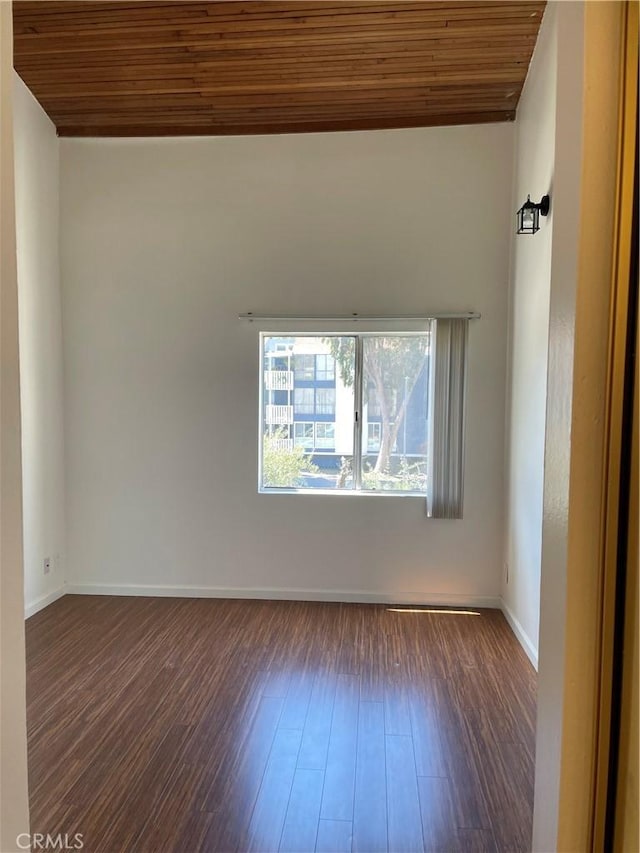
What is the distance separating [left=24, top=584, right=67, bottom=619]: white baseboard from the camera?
3441 millimetres

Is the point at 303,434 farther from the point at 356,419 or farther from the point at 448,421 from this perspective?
the point at 448,421

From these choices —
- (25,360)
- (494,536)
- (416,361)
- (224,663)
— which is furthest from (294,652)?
(25,360)

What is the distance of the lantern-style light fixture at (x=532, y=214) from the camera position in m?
2.68

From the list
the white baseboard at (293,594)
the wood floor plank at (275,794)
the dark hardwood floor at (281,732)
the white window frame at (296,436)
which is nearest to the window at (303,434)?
the white window frame at (296,436)

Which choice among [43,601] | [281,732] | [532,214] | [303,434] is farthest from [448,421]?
[43,601]

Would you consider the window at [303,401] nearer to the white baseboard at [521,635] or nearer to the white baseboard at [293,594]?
the white baseboard at [293,594]

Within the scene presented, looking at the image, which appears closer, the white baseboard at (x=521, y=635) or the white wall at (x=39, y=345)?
the white baseboard at (x=521, y=635)

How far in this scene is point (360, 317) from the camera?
3564 millimetres

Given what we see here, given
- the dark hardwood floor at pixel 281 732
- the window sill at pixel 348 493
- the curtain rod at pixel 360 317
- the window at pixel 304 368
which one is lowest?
the dark hardwood floor at pixel 281 732

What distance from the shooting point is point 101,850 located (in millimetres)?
1606

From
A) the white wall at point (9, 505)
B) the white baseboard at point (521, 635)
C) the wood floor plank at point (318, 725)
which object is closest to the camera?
the white wall at point (9, 505)

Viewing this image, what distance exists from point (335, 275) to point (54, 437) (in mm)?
2417

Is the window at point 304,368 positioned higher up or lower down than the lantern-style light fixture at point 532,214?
lower down

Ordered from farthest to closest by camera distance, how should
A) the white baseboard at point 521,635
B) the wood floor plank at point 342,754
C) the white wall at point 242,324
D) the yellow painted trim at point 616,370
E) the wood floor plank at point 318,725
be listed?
the white wall at point 242,324, the white baseboard at point 521,635, the wood floor plank at point 318,725, the wood floor plank at point 342,754, the yellow painted trim at point 616,370
